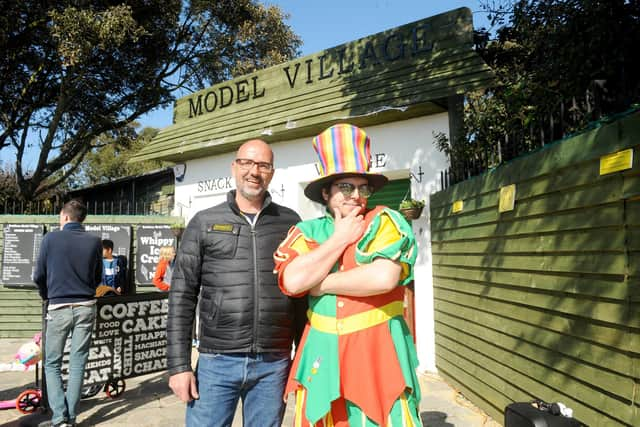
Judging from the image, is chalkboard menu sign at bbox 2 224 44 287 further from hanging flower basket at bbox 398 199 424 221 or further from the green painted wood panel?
hanging flower basket at bbox 398 199 424 221

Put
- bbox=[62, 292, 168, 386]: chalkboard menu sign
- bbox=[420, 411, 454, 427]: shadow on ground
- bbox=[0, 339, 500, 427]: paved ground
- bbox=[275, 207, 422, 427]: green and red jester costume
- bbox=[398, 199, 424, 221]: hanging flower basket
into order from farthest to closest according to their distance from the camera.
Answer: bbox=[398, 199, 424, 221]: hanging flower basket < bbox=[62, 292, 168, 386]: chalkboard menu sign < bbox=[0, 339, 500, 427]: paved ground < bbox=[420, 411, 454, 427]: shadow on ground < bbox=[275, 207, 422, 427]: green and red jester costume

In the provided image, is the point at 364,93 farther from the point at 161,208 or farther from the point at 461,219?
the point at 161,208

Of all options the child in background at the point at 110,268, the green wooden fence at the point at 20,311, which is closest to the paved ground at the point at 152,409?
the child in background at the point at 110,268

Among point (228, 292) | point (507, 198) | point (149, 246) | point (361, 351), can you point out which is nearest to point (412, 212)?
point (507, 198)

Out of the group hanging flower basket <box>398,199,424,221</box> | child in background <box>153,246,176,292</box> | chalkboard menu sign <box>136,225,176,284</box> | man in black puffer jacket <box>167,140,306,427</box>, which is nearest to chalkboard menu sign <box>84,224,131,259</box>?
chalkboard menu sign <box>136,225,176,284</box>

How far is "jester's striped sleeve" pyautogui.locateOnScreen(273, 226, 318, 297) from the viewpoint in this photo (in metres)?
2.13

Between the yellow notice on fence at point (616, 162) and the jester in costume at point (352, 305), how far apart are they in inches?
53.0

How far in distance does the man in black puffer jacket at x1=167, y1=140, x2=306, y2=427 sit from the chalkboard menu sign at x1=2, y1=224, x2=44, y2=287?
8.38 m

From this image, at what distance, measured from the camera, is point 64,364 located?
517 cm

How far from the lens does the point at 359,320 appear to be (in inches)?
81.3

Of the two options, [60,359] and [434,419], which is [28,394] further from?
[434,419]

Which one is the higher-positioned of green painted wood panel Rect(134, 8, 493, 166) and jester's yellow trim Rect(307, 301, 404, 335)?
green painted wood panel Rect(134, 8, 493, 166)

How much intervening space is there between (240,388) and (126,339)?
3664 millimetres

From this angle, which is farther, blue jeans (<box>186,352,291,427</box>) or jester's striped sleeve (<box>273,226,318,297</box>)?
blue jeans (<box>186,352,291,427</box>)
